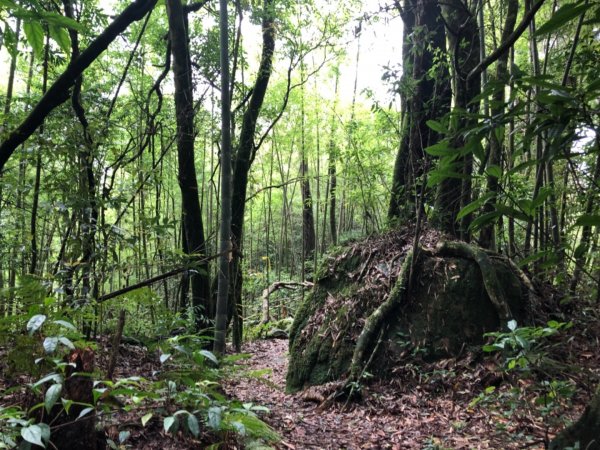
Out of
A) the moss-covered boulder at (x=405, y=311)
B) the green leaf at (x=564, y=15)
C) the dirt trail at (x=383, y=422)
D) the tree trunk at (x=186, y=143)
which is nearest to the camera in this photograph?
the green leaf at (x=564, y=15)

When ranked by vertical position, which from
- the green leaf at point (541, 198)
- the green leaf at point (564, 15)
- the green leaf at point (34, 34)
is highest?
the green leaf at point (34, 34)

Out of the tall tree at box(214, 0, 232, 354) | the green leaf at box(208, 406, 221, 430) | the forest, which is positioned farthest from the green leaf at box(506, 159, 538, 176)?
the tall tree at box(214, 0, 232, 354)

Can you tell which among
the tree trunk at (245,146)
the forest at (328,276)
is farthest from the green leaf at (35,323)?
the tree trunk at (245,146)

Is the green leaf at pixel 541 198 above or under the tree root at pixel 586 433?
above

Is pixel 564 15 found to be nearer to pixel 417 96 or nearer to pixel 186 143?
pixel 417 96

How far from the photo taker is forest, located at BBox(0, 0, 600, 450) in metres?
1.36

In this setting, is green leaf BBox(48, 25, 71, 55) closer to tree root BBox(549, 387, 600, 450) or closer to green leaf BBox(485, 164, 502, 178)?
green leaf BBox(485, 164, 502, 178)

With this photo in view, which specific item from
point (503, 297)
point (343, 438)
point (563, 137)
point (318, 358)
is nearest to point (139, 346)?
point (318, 358)

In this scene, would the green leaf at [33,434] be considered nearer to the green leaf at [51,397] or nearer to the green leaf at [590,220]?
the green leaf at [51,397]

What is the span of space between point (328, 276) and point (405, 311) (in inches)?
48.4

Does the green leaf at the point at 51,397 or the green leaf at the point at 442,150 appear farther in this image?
the green leaf at the point at 51,397

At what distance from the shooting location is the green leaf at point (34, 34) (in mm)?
873

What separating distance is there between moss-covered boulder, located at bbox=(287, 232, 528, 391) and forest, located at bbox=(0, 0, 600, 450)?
0.07 feet

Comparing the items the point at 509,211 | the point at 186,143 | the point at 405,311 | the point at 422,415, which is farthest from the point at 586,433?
the point at 186,143
